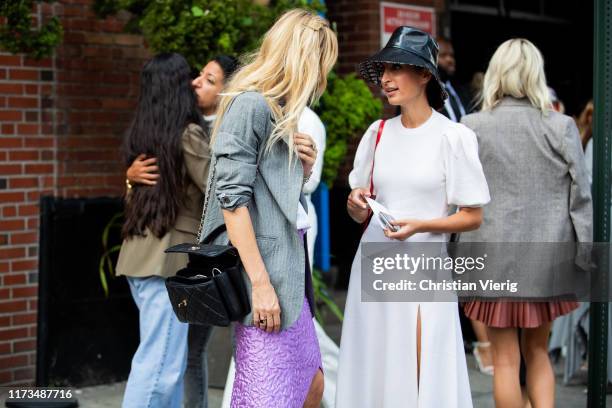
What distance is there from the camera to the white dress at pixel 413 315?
3.95 meters

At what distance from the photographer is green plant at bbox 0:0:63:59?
16.7ft

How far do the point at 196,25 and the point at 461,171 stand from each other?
6.60ft

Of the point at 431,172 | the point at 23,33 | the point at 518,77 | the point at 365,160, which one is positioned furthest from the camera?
the point at 23,33

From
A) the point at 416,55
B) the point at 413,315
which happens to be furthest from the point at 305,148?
the point at 413,315

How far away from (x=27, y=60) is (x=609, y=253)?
354 centimetres

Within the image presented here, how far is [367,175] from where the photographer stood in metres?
4.28

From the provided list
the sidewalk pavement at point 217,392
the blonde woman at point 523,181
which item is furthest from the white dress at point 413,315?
the sidewalk pavement at point 217,392

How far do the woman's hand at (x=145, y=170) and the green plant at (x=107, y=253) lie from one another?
1.73 m

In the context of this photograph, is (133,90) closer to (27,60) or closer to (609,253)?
(27,60)

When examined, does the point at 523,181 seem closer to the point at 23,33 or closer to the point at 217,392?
the point at 217,392

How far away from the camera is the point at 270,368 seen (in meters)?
3.42

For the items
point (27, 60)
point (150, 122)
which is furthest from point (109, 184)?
point (150, 122)

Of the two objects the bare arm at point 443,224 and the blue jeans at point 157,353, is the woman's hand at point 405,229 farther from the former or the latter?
the blue jeans at point 157,353

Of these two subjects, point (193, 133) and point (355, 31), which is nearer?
point (193, 133)
